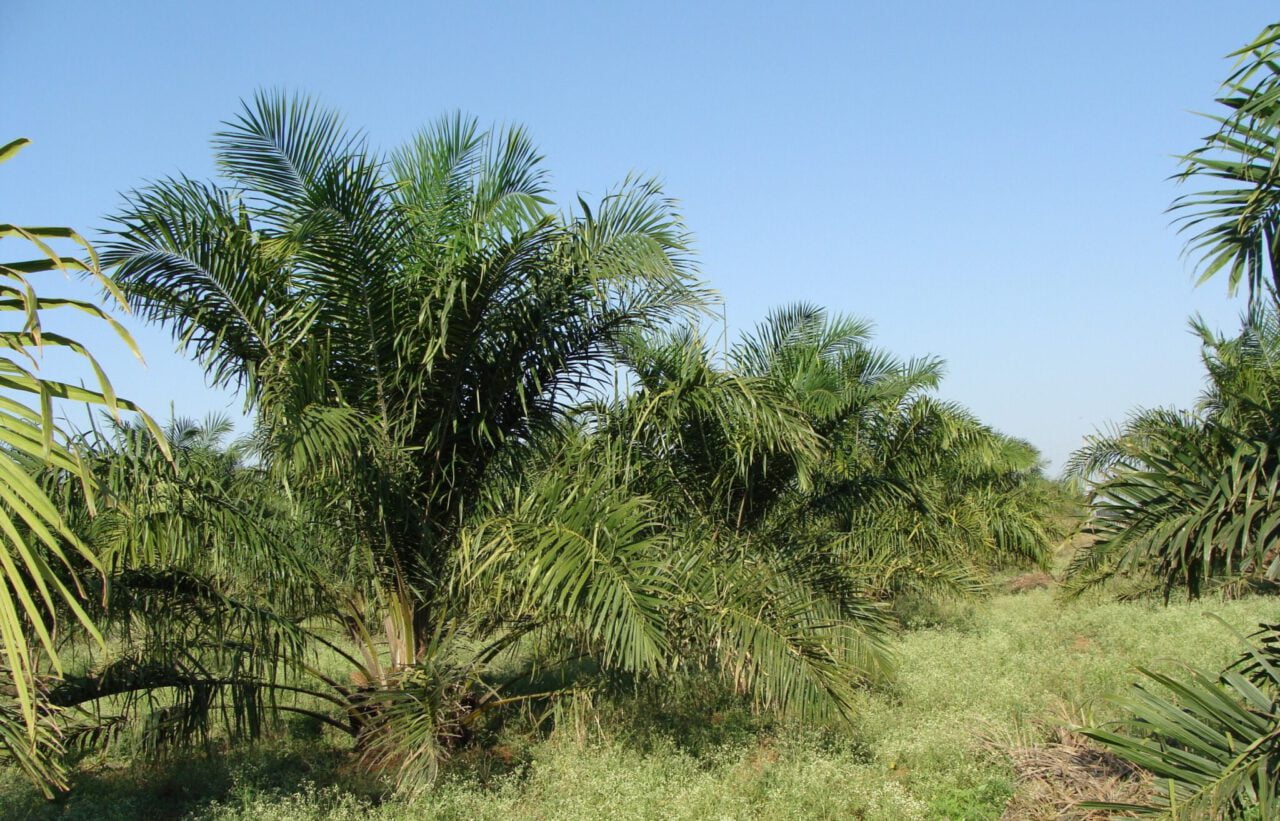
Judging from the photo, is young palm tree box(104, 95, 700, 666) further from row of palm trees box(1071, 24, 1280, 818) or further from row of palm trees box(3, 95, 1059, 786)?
row of palm trees box(1071, 24, 1280, 818)

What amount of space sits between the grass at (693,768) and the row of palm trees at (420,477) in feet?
1.58

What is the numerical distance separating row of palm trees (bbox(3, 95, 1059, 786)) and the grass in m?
0.48

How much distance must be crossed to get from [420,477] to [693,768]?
2715 millimetres

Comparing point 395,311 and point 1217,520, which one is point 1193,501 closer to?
point 1217,520

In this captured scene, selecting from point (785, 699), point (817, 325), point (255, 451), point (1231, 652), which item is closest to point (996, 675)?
point (1231, 652)

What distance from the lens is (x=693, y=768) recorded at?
668cm

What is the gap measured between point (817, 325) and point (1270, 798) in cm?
731

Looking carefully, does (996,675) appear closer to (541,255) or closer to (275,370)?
(541,255)

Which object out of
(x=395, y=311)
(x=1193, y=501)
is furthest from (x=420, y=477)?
(x=1193, y=501)

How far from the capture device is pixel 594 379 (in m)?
6.83

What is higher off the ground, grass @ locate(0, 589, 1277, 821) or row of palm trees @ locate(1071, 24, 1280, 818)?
row of palm trees @ locate(1071, 24, 1280, 818)

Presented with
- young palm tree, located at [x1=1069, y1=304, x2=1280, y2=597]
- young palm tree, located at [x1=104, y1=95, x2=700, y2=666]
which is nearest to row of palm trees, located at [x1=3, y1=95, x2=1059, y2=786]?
young palm tree, located at [x1=104, y1=95, x2=700, y2=666]

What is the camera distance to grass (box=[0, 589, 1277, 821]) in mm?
5914

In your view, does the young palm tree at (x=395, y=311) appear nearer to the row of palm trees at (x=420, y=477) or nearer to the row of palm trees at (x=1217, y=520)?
the row of palm trees at (x=420, y=477)
